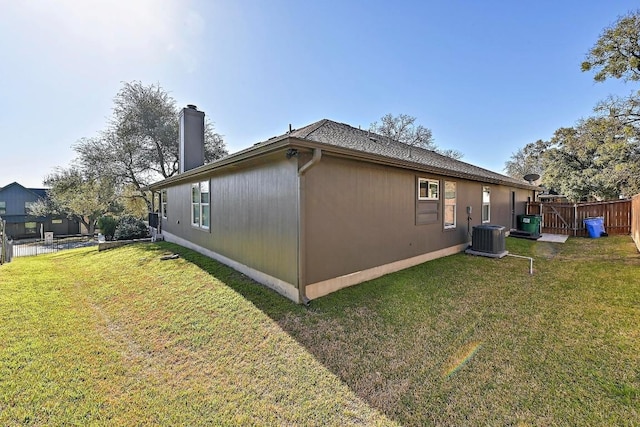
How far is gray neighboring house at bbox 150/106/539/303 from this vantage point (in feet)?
14.3

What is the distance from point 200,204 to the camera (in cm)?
843

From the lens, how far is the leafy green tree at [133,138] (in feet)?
60.0

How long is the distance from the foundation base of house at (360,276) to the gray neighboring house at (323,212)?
0.02m

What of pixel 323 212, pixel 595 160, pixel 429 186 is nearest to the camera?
pixel 323 212

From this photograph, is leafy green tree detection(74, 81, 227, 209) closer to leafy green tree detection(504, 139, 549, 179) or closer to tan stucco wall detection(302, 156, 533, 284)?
tan stucco wall detection(302, 156, 533, 284)

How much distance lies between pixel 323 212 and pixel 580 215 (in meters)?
13.8

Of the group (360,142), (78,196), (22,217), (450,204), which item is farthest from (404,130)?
(22,217)

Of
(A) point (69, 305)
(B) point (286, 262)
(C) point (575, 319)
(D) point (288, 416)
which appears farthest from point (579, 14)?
(A) point (69, 305)

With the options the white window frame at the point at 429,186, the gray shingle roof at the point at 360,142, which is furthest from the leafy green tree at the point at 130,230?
the white window frame at the point at 429,186

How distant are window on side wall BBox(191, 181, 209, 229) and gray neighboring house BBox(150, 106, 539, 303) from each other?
6 centimetres

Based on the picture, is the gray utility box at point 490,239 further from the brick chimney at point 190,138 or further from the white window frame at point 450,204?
the brick chimney at point 190,138

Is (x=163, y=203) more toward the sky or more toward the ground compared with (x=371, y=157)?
more toward the ground

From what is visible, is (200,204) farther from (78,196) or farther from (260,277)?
(78,196)

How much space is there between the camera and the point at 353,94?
13727 mm
